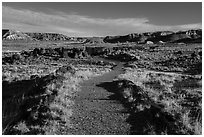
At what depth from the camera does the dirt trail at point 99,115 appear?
30.3ft

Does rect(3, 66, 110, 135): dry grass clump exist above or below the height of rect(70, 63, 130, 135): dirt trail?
above

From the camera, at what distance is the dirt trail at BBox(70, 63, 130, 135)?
923cm

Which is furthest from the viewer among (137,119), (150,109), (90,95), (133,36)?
(133,36)

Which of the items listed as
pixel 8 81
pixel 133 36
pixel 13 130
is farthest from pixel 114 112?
pixel 133 36

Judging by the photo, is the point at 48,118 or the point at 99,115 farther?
the point at 99,115

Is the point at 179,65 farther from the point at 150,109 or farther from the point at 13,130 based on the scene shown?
the point at 13,130

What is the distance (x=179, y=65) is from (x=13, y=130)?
3748 centimetres

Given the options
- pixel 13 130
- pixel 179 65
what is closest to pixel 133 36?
pixel 179 65

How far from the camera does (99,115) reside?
10.9 m

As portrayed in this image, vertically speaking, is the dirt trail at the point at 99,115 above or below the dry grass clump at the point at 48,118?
below

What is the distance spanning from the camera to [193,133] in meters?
8.88

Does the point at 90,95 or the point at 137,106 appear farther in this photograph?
the point at 90,95

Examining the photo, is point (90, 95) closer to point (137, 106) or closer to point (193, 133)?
point (137, 106)

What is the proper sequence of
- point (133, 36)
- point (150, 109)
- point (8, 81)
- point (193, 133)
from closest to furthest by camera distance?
point (193, 133) → point (150, 109) → point (8, 81) → point (133, 36)
